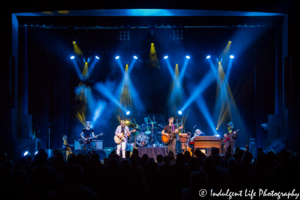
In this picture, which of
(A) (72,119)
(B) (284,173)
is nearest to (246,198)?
(B) (284,173)

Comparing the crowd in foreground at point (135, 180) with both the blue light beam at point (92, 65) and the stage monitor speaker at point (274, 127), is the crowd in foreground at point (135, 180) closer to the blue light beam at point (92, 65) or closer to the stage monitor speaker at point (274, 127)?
the stage monitor speaker at point (274, 127)

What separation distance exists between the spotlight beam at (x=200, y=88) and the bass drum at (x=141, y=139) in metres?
4.05

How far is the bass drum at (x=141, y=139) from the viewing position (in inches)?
476

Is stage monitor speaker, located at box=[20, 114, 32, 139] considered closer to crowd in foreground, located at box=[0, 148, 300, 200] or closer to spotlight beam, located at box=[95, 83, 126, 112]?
spotlight beam, located at box=[95, 83, 126, 112]

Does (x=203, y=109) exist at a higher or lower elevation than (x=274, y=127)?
higher

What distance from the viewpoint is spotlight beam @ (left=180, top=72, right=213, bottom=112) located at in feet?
50.0

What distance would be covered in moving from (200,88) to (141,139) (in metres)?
5.19

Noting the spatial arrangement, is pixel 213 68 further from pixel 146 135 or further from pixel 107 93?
pixel 107 93

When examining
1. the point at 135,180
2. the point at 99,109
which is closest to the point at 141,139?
the point at 99,109

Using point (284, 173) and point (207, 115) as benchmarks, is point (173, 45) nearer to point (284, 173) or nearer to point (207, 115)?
point (207, 115)

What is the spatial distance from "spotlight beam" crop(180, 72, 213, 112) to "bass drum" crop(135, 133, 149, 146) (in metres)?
4.05

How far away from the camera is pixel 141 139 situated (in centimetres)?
1215

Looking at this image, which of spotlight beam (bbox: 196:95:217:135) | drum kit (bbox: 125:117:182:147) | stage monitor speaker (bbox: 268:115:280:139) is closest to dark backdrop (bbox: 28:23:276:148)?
spotlight beam (bbox: 196:95:217:135)

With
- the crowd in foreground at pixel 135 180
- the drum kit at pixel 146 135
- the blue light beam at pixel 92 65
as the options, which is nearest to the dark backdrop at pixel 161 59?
the blue light beam at pixel 92 65
